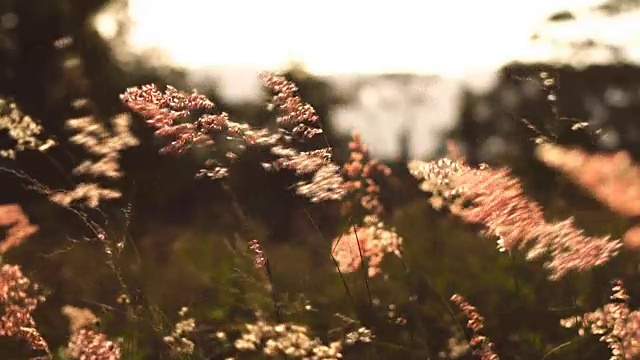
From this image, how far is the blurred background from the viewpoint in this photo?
1.04 meters

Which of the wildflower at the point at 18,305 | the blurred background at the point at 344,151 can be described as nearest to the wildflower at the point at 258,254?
the blurred background at the point at 344,151

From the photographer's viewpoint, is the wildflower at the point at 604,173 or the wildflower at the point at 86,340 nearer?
the wildflower at the point at 604,173

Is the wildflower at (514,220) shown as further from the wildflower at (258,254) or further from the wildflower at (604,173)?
the wildflower at (258,254)

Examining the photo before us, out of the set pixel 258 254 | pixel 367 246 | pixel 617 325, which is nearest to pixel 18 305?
pixel 258 254

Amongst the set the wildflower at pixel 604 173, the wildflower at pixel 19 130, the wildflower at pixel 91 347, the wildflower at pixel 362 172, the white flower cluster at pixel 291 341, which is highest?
the wildflower at pixel 19 130

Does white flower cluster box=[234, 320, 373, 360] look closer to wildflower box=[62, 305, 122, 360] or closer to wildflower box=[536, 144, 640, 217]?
wildflower box=[62, 305, 122, 360]

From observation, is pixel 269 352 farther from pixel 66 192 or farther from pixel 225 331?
pixel 66 192

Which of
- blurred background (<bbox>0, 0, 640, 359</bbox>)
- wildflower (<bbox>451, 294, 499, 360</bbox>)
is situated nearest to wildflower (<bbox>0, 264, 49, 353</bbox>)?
blurred background (<bbox>0, 0, 640, 359</bbox>)

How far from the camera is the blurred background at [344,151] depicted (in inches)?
41.0

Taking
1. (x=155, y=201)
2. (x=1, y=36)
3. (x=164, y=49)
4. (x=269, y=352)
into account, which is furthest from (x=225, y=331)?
(x=1, y=36)

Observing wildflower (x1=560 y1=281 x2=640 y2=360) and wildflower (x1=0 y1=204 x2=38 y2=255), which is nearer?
wildflower (x1=560 y1=281 x2=640 y2=360)

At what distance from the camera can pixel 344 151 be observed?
109 centimetres

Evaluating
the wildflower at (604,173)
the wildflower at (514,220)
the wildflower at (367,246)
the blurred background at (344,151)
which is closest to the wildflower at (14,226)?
the blurred background at (344,151)

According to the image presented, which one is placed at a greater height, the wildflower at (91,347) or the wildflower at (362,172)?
the wildflower at (362,172)
